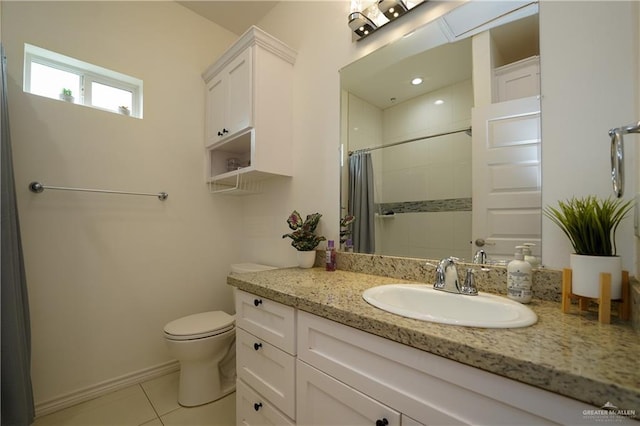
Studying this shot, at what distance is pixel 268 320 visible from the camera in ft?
3.55

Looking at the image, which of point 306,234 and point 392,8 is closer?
point 392,8

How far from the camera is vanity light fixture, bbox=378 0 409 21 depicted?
1.29 m

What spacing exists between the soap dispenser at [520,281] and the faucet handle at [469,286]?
0.34 feet

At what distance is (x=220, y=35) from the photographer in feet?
7.59

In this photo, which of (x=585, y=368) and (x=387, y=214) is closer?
(x=585, y=368)

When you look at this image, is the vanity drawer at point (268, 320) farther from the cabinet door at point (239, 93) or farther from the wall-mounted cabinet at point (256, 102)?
the cabinet door at point (239, 93)

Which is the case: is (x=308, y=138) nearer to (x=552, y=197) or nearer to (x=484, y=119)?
(x=484, y=119)

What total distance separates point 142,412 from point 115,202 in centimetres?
130

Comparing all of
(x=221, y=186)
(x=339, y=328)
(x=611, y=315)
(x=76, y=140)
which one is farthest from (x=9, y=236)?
(x=611, y=315)

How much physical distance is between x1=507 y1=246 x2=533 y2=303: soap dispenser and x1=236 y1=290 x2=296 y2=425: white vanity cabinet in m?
0.74

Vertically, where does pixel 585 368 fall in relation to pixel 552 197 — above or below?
below

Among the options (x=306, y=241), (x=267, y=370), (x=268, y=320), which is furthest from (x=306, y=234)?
(x=267, y=370)

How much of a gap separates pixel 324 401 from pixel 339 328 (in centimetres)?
25

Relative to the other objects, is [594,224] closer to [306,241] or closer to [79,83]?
[306,241]
